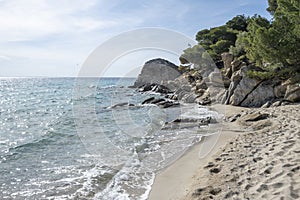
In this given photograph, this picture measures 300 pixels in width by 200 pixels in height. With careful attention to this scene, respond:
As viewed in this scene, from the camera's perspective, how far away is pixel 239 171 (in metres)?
6.03

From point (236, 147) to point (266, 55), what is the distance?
10.3m

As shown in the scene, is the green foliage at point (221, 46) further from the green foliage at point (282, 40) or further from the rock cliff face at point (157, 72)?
the green foliage at point (282, 40)

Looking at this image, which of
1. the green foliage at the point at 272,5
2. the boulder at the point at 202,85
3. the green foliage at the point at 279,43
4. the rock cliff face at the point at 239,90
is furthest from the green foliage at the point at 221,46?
the green foliage at the point at 279,43

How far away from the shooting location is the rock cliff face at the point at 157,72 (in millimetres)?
60844

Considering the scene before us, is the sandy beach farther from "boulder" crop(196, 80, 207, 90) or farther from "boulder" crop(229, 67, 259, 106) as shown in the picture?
"boulder" crop(196, 80, 207, 90)

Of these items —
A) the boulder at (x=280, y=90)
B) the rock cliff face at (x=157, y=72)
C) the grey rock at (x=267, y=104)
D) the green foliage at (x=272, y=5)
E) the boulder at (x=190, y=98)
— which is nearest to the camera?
the grey rock at (x=267, y=104)

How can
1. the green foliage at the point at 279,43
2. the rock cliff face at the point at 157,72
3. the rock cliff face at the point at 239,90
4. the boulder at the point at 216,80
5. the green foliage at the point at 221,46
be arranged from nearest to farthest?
the green foliage at the point at 279,43
the rock cliff face at the point at 239,90
the boulder at the point at 216,80
the green foliage at the point at 221,46
the rock cliff face at the point at 157,72

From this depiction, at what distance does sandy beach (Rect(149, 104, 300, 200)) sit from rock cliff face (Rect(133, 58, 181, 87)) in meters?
49.7

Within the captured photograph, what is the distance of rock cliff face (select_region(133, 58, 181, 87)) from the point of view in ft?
200

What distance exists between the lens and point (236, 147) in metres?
8.36

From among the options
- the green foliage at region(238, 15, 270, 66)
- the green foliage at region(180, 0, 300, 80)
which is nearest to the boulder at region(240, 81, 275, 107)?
the green foliage at region(180, 0, 300, 80)

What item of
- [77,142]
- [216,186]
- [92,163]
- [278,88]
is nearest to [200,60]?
[278,88]

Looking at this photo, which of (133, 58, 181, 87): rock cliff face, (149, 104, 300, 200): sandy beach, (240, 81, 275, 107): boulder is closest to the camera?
(149, 104, 300, 200): sandy beach

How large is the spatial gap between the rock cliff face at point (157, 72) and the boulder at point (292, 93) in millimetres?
41464
